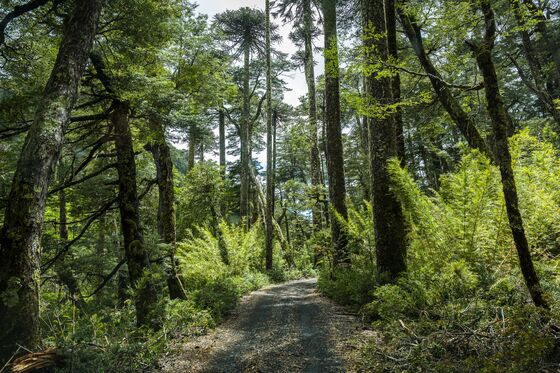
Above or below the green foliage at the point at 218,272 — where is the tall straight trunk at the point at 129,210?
above

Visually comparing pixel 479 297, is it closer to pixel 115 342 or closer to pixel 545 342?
pixel 545 342

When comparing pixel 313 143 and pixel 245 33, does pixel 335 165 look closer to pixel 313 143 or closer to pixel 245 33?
pixel 313 143

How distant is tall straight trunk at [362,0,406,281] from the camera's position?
625cm

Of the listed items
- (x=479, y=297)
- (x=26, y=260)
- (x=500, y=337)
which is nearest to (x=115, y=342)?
(x=26, y=260)

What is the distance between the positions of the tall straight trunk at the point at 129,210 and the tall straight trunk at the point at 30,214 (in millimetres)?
2192

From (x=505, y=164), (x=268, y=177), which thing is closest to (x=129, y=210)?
(x=505, y=164)

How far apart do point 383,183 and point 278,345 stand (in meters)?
3.63

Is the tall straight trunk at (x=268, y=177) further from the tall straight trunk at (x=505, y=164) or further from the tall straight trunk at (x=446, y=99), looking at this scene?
the tall straight trunk at (x=505, y=164)

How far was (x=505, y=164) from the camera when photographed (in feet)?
11.0

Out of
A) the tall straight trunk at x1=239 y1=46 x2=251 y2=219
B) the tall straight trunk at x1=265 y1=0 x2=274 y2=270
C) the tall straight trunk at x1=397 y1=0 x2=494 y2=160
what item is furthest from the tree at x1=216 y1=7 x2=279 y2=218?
the tall straight trunk at x1=397 y1=0 x2=494 y2=160

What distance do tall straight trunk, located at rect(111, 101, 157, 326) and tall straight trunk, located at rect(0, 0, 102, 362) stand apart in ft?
7.19

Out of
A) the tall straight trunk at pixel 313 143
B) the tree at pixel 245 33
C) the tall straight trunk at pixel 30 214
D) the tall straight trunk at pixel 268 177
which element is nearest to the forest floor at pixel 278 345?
the tall straight trunk at pixel 30 214

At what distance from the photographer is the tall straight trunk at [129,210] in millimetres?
6203

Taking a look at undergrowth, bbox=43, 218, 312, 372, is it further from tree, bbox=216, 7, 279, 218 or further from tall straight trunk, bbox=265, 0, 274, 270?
tree, bbox=216, 7, 279, 218
